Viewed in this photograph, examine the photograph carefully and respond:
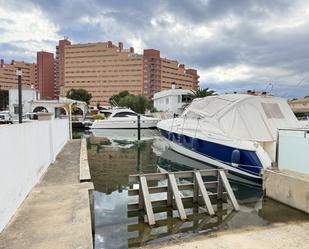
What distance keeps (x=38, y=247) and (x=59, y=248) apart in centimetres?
27

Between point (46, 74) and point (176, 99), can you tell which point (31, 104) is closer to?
point (176, 99)

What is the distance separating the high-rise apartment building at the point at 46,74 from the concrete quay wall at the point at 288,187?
12397cm

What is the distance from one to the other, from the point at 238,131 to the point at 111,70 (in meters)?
112

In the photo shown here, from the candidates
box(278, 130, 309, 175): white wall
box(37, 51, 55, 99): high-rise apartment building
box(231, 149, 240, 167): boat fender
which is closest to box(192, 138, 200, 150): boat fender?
box(231, 149, 240, 167): boat fender

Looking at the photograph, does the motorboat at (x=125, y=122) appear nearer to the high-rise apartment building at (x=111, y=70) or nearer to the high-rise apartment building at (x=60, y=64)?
the high-rise apartment building at (x=111, y=70)

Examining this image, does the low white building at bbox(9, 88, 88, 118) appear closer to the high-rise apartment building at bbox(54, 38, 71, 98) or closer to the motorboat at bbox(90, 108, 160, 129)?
the motorboat at bbox(90, 108, 160, 129)

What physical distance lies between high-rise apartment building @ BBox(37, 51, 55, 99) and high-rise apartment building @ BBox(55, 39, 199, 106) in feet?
18.4

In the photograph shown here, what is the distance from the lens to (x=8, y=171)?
432cm

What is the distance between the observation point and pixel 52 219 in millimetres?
4488

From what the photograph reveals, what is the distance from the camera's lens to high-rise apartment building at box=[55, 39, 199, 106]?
374ft

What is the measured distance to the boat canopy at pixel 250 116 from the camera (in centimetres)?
1045

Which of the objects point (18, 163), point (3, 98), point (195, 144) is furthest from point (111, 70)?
point (18, 163)

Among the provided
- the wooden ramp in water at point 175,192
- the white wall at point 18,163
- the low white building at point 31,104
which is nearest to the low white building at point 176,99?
the low white building at point 31,104

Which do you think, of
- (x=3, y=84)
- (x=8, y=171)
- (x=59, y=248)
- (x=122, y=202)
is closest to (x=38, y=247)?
(x=59, y=248)
